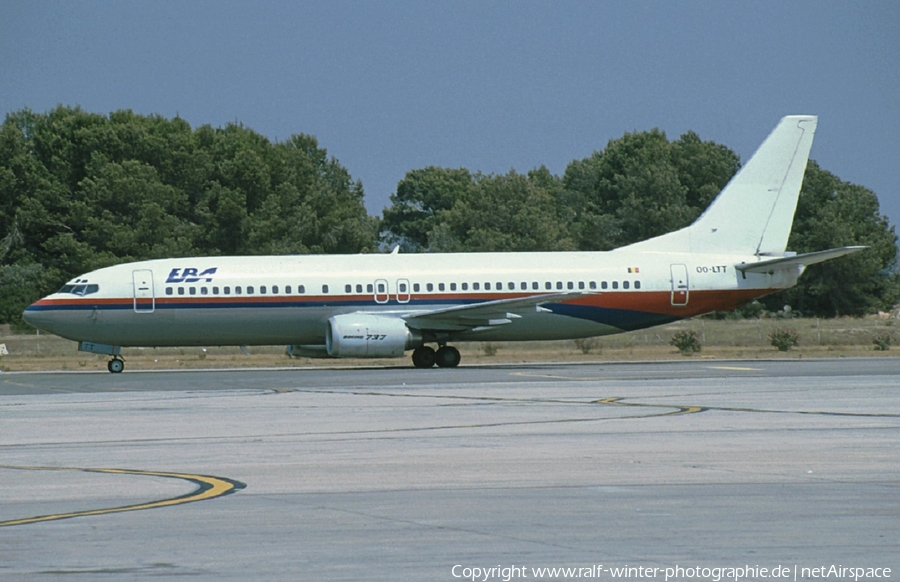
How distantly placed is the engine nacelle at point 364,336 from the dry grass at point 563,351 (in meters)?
4.77

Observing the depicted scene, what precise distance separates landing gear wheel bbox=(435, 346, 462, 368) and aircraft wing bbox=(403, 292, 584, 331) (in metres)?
0.73

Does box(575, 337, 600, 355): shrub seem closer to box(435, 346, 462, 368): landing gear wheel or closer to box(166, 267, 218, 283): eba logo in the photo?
box(435, 346, 462, 368): landing gear wheel

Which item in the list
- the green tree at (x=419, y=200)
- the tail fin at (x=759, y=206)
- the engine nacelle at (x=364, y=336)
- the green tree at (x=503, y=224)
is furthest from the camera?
the green tree at (x=419, y=200)

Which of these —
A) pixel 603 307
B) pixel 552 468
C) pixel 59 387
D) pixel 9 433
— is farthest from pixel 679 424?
pixel 603 307

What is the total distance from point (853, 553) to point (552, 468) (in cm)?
503

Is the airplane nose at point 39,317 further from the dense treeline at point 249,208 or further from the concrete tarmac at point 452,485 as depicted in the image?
the dense treeline at point 249,208

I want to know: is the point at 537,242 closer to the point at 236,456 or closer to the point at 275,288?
the point at 275,288

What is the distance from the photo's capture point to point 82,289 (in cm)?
3706

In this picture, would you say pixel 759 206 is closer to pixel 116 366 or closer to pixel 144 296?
pixel 144 296

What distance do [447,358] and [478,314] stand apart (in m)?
1.76

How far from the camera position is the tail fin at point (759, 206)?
40.4 metres

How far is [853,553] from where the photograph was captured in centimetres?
905

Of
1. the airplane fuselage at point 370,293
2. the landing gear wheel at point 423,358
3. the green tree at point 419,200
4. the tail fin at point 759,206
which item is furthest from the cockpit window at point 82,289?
the green tree at point 419,200

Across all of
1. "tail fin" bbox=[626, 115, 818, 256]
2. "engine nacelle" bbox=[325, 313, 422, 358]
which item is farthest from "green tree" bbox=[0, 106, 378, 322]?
"tail fin" bbox=[626, 115, 818, 256]
